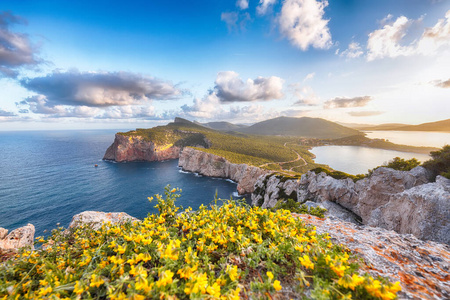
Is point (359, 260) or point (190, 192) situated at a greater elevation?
point (359, 260)

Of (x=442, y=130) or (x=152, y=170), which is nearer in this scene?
(x=442, y=130)

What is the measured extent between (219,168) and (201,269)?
7623cm

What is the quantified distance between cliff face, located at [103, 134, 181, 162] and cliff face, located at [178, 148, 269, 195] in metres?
25.5

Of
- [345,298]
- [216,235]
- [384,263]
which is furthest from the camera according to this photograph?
[384,263]

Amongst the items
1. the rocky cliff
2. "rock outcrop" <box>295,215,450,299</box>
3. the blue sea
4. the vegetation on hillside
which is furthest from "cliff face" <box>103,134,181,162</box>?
"rock outcrop" <box>295,215,450,299</box>

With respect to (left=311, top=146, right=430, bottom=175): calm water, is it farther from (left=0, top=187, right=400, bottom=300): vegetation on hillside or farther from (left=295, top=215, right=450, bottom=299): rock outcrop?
(left=0, top=187, right=400, bottom=300): vegetation on hillside

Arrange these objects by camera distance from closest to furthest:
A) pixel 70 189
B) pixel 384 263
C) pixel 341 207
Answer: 1. pixel 384 263
2. pixel 341 207
3. pixel 70 189

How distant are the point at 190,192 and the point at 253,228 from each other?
192ft

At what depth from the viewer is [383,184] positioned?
18031 millimetres

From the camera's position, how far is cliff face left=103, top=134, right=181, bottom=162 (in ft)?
332

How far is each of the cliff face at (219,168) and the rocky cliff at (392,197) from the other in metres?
25.5

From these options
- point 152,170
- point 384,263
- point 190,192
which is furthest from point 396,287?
point 152,170

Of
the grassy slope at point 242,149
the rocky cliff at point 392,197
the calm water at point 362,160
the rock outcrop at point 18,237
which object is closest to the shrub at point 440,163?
the rocky cliff at point 392,197

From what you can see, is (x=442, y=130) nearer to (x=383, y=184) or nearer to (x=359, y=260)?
(x=383, y=184)
